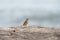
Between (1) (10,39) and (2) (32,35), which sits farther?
(2) (32,35)

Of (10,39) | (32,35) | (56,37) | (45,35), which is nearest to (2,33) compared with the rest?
(10,39)

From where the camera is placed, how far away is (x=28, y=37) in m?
3.55

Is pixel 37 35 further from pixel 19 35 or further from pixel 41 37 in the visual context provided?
pixel 19 35

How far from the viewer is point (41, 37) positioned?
359 centimetres

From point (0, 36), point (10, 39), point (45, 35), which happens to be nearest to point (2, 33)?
point (0, 36)

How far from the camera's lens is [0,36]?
11.6 feet

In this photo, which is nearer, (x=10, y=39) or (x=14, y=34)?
(x=10, y=39)

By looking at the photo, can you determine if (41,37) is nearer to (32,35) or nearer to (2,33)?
(32,35)

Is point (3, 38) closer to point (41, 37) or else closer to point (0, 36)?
point (0, 36)

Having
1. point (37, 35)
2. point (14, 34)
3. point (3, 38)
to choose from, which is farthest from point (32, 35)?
point (3, 38)

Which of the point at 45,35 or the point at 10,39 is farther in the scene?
the point at 45,35

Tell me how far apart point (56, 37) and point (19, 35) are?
798 mm

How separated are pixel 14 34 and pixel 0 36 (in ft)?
1.09

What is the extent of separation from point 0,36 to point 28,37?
1.93 ft
